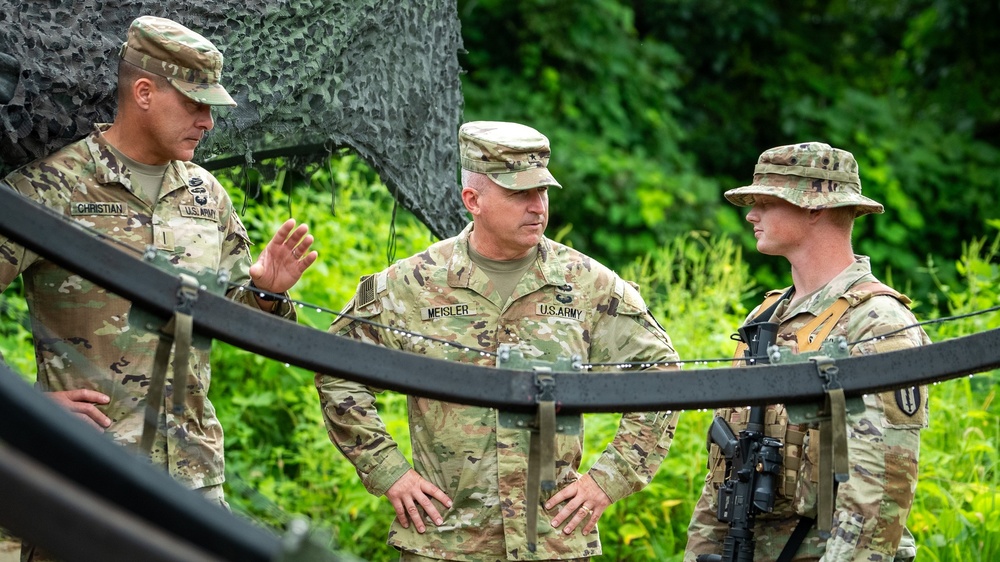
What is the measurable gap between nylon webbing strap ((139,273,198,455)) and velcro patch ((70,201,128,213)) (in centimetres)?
108

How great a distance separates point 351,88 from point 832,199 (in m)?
1.71

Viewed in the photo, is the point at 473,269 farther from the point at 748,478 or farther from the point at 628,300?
the point at 748,478

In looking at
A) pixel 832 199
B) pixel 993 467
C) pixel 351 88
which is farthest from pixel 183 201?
pixel 993 467

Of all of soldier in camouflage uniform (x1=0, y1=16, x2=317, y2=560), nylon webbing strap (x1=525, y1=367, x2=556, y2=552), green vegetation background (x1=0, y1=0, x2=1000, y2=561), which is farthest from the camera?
green vegetation background (x1=0, y1=0, x2=1000, y2=561)

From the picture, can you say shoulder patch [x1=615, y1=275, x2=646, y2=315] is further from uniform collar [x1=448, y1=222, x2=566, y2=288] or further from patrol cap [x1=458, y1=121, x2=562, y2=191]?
patrol cap [x1=458, y1=121, x2=562, y2=191]

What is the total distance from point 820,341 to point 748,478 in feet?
1.43

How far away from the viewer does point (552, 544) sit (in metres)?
3.56

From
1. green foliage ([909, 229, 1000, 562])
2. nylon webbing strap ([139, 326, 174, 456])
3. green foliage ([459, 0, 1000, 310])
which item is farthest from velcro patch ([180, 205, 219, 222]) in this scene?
green foliage ([459, 0, 1000, 310])

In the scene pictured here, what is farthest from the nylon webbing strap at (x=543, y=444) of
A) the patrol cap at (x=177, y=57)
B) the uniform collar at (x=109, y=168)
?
the uniform collar at (x=109, y=168)

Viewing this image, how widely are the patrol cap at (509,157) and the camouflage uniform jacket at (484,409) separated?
0.26 meters

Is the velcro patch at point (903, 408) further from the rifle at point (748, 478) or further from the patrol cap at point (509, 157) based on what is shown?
the patrol cap at point (509, 157)

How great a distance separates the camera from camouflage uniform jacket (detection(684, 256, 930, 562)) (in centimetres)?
314

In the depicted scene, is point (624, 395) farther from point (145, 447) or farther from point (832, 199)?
point (832, 199)

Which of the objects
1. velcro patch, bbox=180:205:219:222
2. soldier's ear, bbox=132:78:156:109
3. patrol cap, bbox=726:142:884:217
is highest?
soldier's ear, bbox=132:78:156:109
